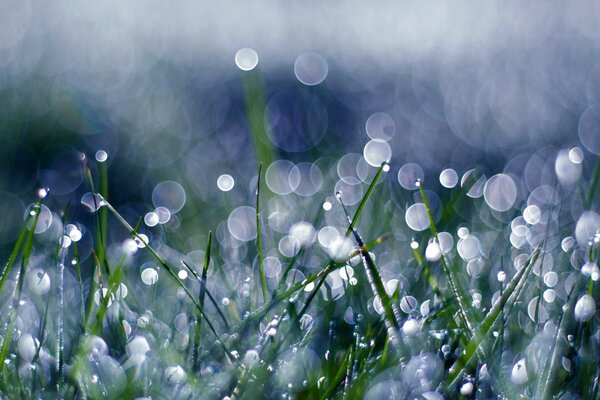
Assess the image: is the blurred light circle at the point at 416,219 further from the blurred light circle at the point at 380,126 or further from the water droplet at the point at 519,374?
the blurred light circle at the point at 380,126

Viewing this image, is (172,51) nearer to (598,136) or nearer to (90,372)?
(598,136)

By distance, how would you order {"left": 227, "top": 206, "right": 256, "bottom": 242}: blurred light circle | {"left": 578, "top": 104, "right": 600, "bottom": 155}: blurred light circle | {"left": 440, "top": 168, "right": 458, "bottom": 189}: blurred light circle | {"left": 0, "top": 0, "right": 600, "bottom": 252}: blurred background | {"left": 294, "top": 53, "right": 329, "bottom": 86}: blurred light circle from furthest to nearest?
1. {"left": 294, "top": 53, "right": 329, "bottom": 86}: blurred light circle
2. {"left": 578, "top": 104, "right": 600, "bottom": 155}: blurred light circle
3. {"left": 0, "top": 0, "right": 600, "bottom": 252}: blurred background
4. {"left": 440, "top": 168, "right": 458, "bottom": 189}: blurred light circle
5. {"left": 227, "top": 206, "right": 256, "bottom": 242}: blurred light circle

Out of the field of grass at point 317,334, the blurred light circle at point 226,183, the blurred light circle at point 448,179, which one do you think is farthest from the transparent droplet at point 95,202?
the blurred light circle at point 448,179

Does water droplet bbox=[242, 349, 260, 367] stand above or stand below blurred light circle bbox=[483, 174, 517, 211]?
below

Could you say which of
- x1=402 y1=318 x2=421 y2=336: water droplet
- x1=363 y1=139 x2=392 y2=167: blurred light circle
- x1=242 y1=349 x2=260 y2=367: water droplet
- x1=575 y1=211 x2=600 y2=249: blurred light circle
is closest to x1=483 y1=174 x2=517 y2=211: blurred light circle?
x1=363 y1=139 x2=392 y2=167: blurred light circle

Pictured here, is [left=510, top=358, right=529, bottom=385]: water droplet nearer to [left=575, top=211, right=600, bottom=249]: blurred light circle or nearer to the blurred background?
[left=575, top=211, right=600, bottom=249]: blurred light circle

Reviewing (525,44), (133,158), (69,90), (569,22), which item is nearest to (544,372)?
(133,158)

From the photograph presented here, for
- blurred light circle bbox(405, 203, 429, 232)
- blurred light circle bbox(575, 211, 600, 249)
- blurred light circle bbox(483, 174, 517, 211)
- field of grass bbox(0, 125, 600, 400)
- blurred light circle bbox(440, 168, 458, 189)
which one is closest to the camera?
field of grass bbox(0, 125, 600, 400)
